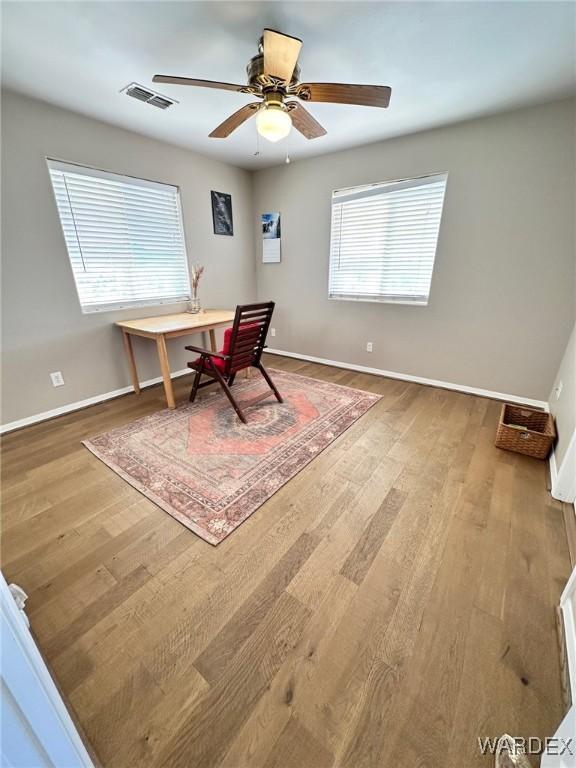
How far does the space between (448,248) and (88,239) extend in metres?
3.23

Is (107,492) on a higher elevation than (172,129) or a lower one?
lower

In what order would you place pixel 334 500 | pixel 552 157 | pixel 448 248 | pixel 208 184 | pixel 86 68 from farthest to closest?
pixel 208 184 → pixel 448 248 → pixel 552 157 → pixel 86 68 → pixel 334 500

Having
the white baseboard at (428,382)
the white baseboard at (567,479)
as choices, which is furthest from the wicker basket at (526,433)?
the white baseboard at (428,382)

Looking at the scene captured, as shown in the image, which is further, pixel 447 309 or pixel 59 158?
pixel 447 309

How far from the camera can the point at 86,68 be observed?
1.81 m

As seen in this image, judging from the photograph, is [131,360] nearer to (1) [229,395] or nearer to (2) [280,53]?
(1) [229,395]

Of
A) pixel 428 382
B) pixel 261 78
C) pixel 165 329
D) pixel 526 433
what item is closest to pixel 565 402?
pixel 526 433

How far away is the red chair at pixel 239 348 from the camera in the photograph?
2297 millimetres

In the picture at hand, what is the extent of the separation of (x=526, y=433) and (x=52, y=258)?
3739mm

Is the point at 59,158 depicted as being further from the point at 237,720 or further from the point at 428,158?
the point at 237,720

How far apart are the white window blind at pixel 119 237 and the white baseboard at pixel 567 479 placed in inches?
139

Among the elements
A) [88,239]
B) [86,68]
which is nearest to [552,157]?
[86,68]

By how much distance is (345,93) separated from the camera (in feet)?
5.00

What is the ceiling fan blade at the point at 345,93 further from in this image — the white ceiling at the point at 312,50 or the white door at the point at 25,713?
the white door at the point at 25,713
